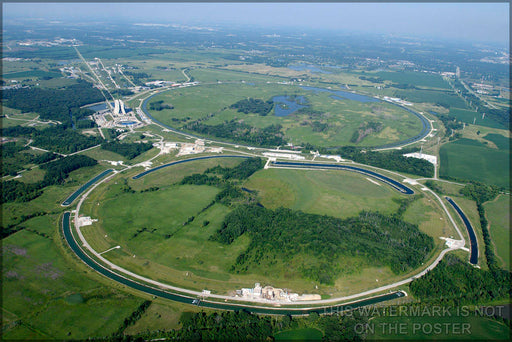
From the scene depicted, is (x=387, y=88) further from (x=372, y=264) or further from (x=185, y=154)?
(x=372, y=264)

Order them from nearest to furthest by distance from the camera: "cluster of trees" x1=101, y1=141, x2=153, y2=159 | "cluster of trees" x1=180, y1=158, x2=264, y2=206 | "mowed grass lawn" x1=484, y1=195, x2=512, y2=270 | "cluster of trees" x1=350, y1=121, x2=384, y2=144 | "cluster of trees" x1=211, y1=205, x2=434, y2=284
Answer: "cluster of trees" x1=211, y1=205, x2=434, y2=284 < "mowed grass lawn" x1=484, y1=195, x2=512, y2=270 < "cluster of trees" x1=180, y1=158, x2=264, y2=206 < "cluster of trees" x1=101, y1=141, x2=153, y2=159 < "cluster of trees" x1=350, y1=121, x2=384, y2=144

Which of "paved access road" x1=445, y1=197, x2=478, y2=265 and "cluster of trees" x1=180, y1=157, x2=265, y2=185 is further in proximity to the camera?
"cluster of trees" x1=180, y1=157, x2=265, y2=185

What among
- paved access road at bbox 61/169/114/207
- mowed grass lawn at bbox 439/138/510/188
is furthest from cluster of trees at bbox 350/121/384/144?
paved access road at bbox 61/169/114/207

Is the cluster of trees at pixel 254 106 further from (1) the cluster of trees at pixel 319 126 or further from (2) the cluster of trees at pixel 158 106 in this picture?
(2) the cluster of trees at pixel 158 106

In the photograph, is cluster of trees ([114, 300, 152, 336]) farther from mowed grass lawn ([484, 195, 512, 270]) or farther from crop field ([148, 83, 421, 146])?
crop field ([148, 83, 421, 146])

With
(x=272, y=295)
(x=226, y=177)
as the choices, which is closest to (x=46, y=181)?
(x=226, y=177)

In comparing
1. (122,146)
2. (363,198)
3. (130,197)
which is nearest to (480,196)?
(363,198)

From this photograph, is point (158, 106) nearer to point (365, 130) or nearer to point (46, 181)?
point (46, 181)
